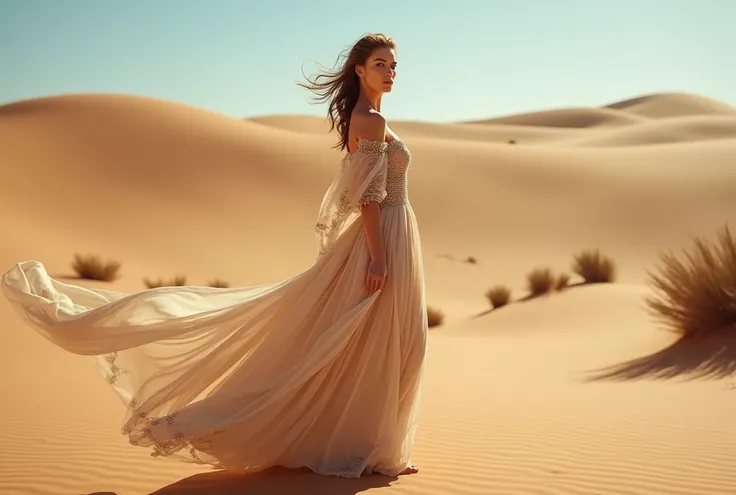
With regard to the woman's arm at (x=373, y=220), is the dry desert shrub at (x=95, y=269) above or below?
above

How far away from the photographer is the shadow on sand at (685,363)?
7930 mm

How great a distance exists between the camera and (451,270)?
24078 mm

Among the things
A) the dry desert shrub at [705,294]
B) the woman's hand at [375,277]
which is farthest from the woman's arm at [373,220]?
the dry desert shrub at [705,294]

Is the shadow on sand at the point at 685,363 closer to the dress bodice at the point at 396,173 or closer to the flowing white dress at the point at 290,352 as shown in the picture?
the flowing white dress at the point at 290,352

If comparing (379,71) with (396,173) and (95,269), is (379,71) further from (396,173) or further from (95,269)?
(95,269)

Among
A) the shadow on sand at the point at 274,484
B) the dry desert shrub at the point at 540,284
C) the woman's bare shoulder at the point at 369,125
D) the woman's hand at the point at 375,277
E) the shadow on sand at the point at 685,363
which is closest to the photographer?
the shadow on sand at the point at 274,484

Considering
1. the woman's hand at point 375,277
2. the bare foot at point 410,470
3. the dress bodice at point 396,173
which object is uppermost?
the dress bodice at point 396,173

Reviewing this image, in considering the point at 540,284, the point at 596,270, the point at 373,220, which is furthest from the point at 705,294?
the point at 596,270

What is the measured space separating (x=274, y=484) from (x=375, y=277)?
1253mm

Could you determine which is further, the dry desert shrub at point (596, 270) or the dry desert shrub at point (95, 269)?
A: the dry desert shrub at point (596, 270)

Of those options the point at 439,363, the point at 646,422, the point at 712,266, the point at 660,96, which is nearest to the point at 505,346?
the point at 439,363

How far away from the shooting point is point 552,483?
454cm

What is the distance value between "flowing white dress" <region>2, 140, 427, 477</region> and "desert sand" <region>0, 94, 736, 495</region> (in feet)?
0.75

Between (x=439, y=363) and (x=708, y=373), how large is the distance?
Answer: 3.42 metres
